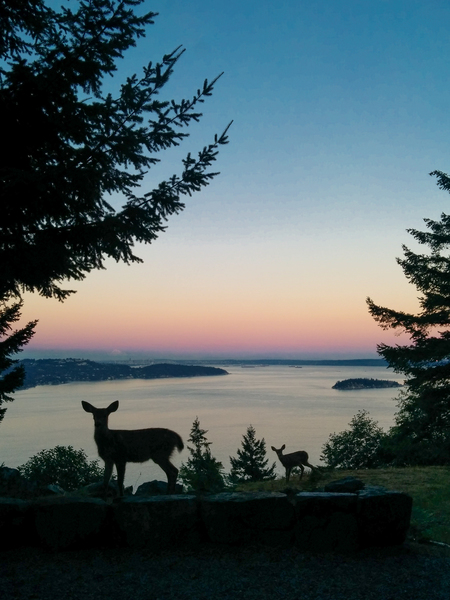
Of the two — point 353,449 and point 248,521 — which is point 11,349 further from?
point 353,449

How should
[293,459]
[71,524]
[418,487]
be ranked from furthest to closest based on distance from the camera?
[293,459] → [418,487] → [71,524]

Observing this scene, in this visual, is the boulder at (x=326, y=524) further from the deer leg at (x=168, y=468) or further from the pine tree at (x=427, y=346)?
the pine tree at (x=427, y=346)

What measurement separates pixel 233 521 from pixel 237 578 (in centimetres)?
88

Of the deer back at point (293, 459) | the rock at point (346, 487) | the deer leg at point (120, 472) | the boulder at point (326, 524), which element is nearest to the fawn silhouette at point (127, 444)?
the deer leg at point (120, 472)

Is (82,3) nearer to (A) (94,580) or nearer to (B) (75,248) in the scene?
(B) (75,248)

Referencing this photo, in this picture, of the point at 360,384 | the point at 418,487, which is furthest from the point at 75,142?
the point at 360,384

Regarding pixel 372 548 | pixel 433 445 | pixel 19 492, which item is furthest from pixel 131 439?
pixel 433 445

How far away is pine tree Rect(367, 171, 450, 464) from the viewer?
11977 millimetres

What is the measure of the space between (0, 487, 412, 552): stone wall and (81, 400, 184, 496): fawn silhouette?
0.49 metres

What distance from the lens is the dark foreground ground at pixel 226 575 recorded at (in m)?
4.22

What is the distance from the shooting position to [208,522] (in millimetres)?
5402

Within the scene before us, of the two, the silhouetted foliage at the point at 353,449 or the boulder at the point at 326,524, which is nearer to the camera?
the boulder at the point at 326,524

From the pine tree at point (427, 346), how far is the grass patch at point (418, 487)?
2.20 meters

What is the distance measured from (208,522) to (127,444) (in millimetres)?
1393
